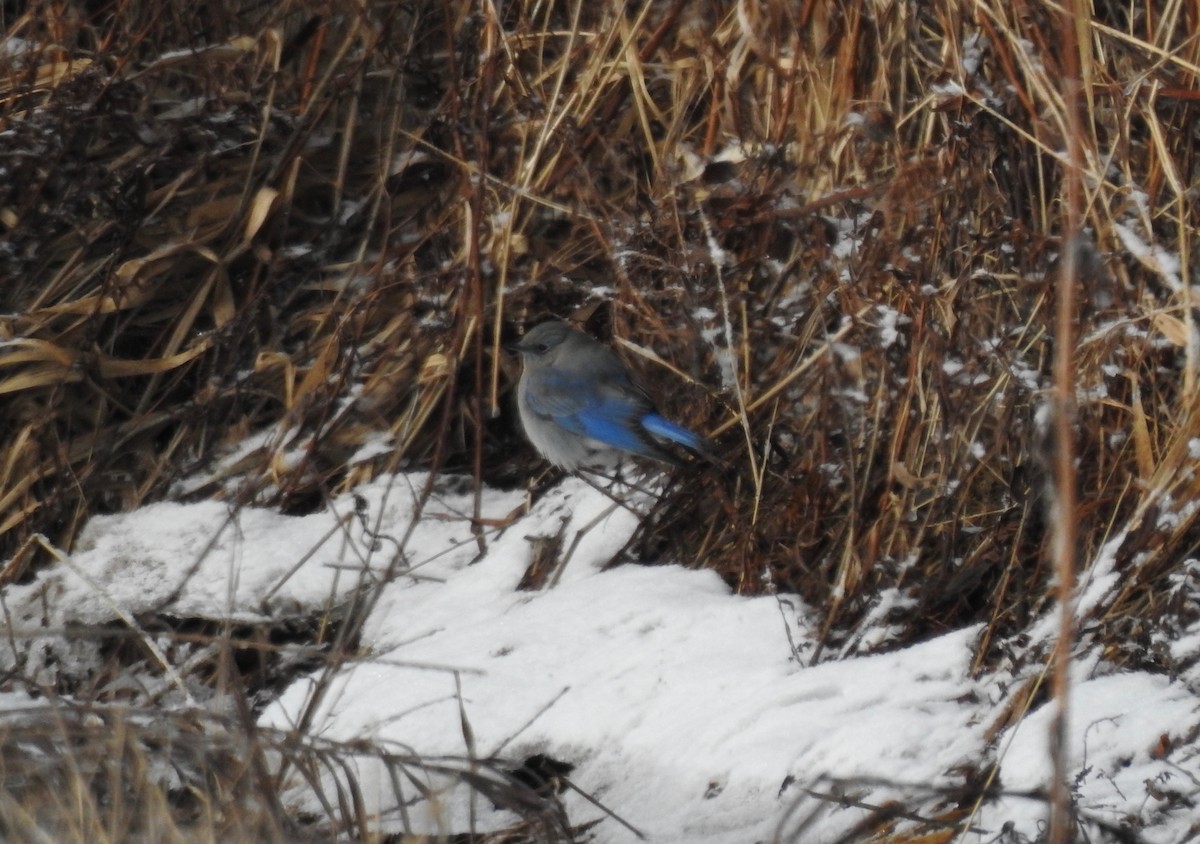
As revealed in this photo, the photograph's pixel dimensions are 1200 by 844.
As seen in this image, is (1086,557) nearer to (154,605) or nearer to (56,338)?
(154,605)

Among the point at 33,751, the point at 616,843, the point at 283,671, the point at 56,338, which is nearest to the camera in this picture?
the point at 33,751

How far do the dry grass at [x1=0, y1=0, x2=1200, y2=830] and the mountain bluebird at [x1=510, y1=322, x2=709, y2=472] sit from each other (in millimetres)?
116

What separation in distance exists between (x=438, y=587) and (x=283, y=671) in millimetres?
462

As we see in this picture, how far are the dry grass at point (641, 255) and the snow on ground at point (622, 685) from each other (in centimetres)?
15

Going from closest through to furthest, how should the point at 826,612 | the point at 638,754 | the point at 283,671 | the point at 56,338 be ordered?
1. the point at 638,754
2. the point at 826,612
3. the point at 283,671
4. the point at 56,338

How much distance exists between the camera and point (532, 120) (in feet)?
13.9

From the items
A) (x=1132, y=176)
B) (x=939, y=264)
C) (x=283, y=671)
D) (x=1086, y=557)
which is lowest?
(x=283, y=671)

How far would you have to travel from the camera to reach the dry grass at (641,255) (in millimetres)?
3250

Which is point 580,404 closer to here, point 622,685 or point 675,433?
point 675,433

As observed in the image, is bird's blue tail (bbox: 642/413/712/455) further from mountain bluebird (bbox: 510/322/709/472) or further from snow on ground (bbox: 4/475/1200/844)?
snow on ground (bbox: 4/475/1200/844)

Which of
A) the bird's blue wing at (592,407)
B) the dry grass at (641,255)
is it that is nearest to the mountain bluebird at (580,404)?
the bird's blue wing at (592,407)

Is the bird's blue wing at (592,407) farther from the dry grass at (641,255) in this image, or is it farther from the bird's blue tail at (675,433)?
the dry grass at (641,255)

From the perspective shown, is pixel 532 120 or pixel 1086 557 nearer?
pixel 1086 557

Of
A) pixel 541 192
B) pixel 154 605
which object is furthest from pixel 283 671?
pixel 541 192
